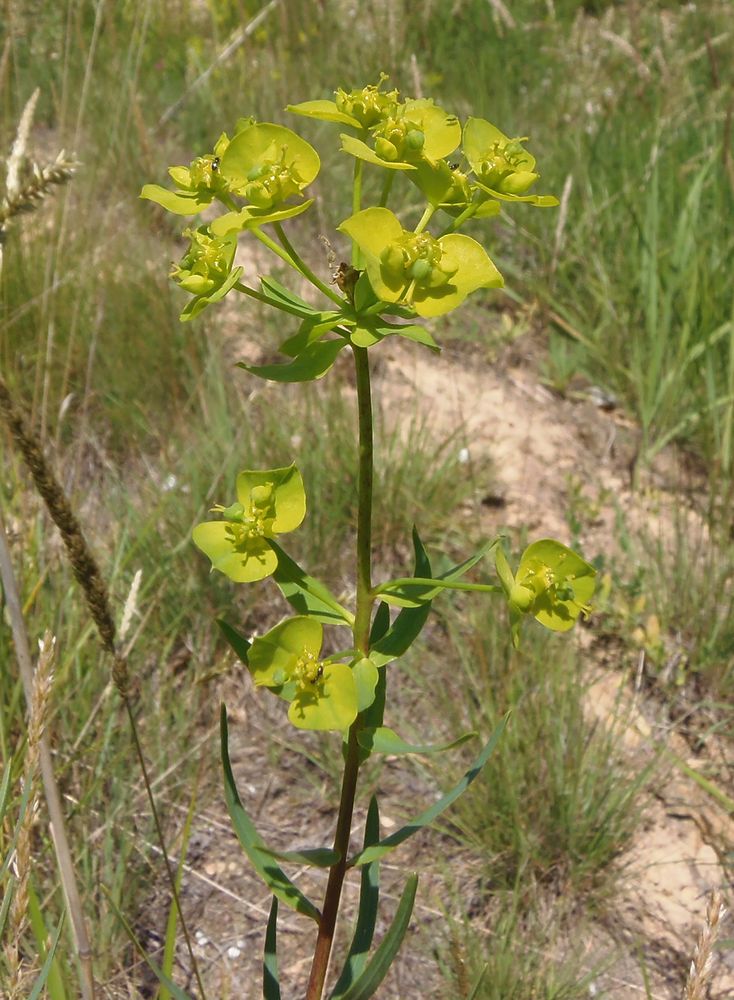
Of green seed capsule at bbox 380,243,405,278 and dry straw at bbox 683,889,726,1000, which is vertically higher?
green seed capsule at bbox 380,243,405,278

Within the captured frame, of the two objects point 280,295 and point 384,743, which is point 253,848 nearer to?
point 384,743

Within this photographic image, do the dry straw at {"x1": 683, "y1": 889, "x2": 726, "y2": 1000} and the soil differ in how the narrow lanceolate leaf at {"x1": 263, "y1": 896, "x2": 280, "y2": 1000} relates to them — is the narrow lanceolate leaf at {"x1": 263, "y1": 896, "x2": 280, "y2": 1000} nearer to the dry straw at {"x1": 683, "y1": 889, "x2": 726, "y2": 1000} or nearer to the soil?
the soil

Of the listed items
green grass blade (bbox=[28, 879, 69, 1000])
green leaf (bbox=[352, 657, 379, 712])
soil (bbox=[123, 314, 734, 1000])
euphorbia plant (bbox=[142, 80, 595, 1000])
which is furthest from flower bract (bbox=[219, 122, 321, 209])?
soil (bbox=[123, 314, 734, 1000])

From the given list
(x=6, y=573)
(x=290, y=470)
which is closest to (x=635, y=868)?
(x=290, y=470)

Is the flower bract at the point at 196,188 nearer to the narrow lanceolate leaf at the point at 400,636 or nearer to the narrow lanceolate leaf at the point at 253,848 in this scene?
the narrow lanceolate leaf at the point at 400,636

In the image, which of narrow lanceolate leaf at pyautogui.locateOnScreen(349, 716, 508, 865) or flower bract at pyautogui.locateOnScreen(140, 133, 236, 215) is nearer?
flower bract at pyautogui.locateOnScreen(140, 133, 236, 215)

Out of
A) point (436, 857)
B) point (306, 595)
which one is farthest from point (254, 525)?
point (436, 857)
